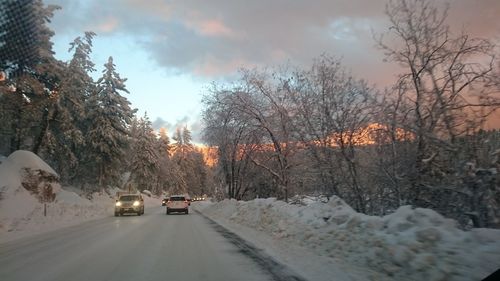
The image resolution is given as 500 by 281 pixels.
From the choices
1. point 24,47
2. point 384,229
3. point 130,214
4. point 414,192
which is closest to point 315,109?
point 414,192

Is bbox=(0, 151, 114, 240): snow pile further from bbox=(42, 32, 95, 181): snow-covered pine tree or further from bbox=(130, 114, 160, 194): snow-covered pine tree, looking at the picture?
bbox=(130, 114, 160, 194): snow-covered pine tree

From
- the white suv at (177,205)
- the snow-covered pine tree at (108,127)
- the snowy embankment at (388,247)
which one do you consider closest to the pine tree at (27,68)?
the snow-covered pine tree at (108,127)

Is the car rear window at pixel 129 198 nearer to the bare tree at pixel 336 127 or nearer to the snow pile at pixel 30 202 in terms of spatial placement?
the snow pile at pixel 30 202

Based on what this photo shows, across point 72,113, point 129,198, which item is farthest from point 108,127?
point 129,198

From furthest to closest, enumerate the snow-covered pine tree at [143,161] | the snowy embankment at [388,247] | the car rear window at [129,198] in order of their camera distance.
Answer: the snow-covered pine tree at [143,161] < the car rear window at [129,198] < the snowy embankment at [388,247]

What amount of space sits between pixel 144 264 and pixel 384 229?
551 cm

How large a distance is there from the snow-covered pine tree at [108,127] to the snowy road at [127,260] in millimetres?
36848

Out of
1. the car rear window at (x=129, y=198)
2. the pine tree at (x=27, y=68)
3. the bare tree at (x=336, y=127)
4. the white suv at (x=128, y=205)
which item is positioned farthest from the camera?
the car rear window at (x=129, y=198)

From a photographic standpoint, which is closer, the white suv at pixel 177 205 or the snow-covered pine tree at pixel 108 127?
the white suv at pixel 177 205

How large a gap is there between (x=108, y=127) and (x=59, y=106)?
1053 cm

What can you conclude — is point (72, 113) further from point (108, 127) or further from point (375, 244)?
point (375, 244)

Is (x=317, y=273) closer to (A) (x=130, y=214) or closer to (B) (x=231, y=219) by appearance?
(B) (x=231, y=219)

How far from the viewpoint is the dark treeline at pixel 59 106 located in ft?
109

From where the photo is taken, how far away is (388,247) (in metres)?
9.55
